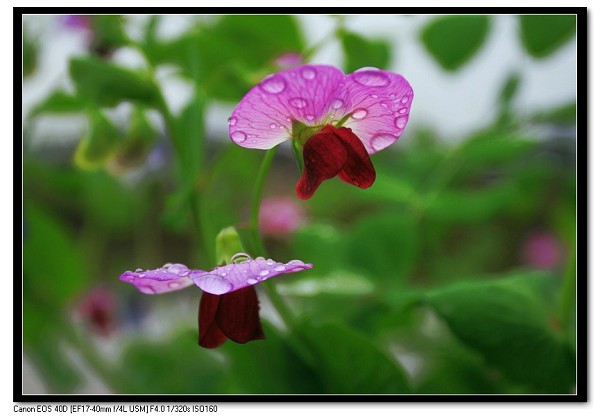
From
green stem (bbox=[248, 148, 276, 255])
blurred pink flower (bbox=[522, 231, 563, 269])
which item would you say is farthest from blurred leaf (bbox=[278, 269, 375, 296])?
blurred pink flower (bbox=[522, 231, 563, 269])

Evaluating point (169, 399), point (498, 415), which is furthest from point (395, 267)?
point (169, 399)

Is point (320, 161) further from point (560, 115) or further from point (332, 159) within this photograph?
point (560, 115)

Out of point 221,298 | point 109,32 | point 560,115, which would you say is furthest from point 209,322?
point 560,115

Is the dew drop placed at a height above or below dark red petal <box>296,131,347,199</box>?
below

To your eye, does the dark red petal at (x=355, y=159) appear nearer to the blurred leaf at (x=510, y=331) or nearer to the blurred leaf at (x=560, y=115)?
the blurred leaf at (x=510, y=331)

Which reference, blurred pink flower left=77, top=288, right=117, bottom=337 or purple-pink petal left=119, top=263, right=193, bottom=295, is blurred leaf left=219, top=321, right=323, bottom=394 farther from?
blurred pink flower left=77, top=288, right=117, bottom=337

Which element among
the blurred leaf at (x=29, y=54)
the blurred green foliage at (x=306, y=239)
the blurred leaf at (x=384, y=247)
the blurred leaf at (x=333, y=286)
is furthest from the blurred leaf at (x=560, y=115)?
the blurred leaf at (x=29, y=54)
